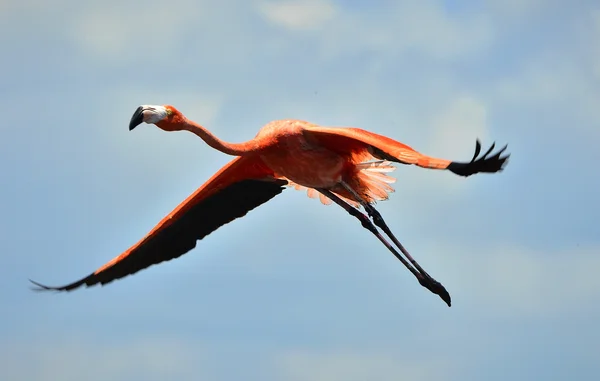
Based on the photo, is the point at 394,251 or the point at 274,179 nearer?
the point at 394,251

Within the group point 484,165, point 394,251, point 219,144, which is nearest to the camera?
point 484,165

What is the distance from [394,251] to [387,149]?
2.53 meters

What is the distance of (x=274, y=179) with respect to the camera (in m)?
19.3

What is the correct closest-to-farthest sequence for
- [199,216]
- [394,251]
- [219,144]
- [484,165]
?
[484,165] < [219,144] < [394,251] < [199,216]

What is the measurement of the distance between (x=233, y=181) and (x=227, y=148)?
1.67 m

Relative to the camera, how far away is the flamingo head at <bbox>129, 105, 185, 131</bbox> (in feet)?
52.7

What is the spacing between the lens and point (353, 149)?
17.8 metres

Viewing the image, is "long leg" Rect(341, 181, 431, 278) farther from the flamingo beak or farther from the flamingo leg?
the flamingo beak

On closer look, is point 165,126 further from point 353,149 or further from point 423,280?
point 423,280

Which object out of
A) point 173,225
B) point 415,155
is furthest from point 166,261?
point 415,155

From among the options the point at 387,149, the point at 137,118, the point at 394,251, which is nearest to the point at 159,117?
the point at 137,118

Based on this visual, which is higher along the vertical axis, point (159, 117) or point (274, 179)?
point (274, 179)

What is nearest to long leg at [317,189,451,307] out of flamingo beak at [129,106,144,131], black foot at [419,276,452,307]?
black foot at [419,276,452,307]

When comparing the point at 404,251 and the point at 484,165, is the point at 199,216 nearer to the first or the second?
the point at 404,251
